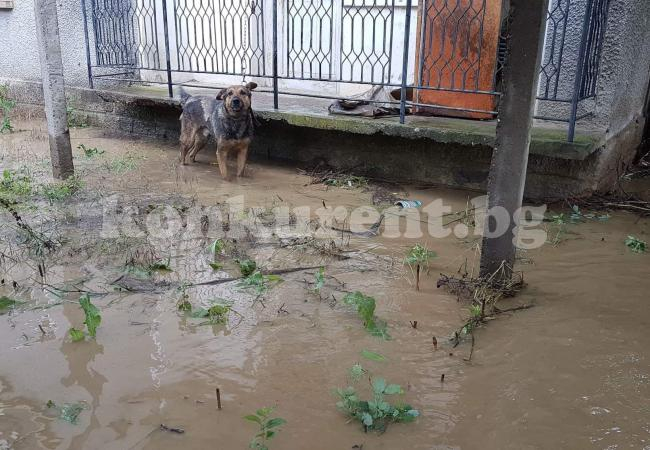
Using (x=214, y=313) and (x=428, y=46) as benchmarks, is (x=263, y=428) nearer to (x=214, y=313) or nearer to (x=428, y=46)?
(x=214, y=313)

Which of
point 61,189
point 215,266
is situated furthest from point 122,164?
point 215,266

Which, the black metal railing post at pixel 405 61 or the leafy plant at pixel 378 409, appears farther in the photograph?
the black metal railing post at pixel 405 61

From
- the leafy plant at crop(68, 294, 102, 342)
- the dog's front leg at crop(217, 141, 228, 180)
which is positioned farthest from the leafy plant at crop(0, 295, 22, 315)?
the dog's front leg at crop(217, 141, 228, 180)

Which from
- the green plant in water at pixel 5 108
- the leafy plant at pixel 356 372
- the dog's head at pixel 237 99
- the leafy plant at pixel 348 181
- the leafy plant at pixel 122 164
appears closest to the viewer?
the leafy plant at pixel 356 372

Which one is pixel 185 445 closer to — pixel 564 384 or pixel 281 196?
pixel 564 384

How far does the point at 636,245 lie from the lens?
3.93 metres

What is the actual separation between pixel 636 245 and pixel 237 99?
3.55 metres

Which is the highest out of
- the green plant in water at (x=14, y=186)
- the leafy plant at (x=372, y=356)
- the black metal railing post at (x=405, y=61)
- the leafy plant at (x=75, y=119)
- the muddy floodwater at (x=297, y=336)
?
the black metal railing post at (x=405, y=61)

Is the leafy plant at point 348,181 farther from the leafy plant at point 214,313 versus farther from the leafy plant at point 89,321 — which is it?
the leafy plant at point 89,321

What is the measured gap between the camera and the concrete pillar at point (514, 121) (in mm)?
2777

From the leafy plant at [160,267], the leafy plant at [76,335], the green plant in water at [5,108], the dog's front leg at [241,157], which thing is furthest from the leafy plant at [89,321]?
the green plant in water at [5,108]

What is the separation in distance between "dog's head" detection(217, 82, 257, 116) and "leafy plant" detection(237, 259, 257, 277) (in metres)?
2.23

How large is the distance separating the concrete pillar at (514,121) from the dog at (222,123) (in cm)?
294

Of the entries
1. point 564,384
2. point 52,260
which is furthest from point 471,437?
point 52,260
